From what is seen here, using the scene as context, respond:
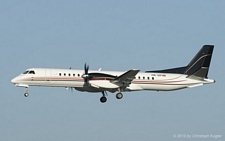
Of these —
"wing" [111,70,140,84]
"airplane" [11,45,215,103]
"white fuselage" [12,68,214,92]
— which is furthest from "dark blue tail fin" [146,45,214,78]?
"wing" [111,70,140,84]

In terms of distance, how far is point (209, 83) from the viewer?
52.5 m

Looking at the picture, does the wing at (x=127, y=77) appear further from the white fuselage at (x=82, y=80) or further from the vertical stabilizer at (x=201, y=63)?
the vertical stabilizer at (x=201, y=63)

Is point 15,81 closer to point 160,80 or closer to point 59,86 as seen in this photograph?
point 59,86

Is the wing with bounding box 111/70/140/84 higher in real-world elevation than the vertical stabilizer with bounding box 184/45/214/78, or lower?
lower

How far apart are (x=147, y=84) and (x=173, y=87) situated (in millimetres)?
3009

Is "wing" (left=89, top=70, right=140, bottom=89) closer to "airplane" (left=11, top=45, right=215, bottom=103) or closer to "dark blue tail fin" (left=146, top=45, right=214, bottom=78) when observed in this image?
"airplane" (left=11, top=45, right=215, bottom=103)

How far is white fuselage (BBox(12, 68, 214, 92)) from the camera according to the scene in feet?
159

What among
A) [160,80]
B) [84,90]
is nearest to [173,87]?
[160,80]

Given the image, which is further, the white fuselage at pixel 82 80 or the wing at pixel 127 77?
the wing at pixel 127 77

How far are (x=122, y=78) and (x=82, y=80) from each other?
11.9ft

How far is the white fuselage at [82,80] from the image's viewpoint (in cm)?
4853

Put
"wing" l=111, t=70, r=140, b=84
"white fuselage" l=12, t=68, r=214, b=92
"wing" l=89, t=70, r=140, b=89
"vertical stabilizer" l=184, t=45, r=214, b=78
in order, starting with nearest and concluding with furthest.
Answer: "white fuselage" l=12, t=68, r=214, b=92 → "wing" l=111, t=70, r=140, b=84 → "wing" l=89, t=70, r=140, b=89 → "vertical stabilizer" l=184, t=45, r=214, b=78

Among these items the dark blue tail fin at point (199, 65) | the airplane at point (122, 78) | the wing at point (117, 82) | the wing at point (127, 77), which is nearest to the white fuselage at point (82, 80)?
the airplane at point (122, 78)

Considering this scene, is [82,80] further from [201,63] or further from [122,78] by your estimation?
[201,63]
